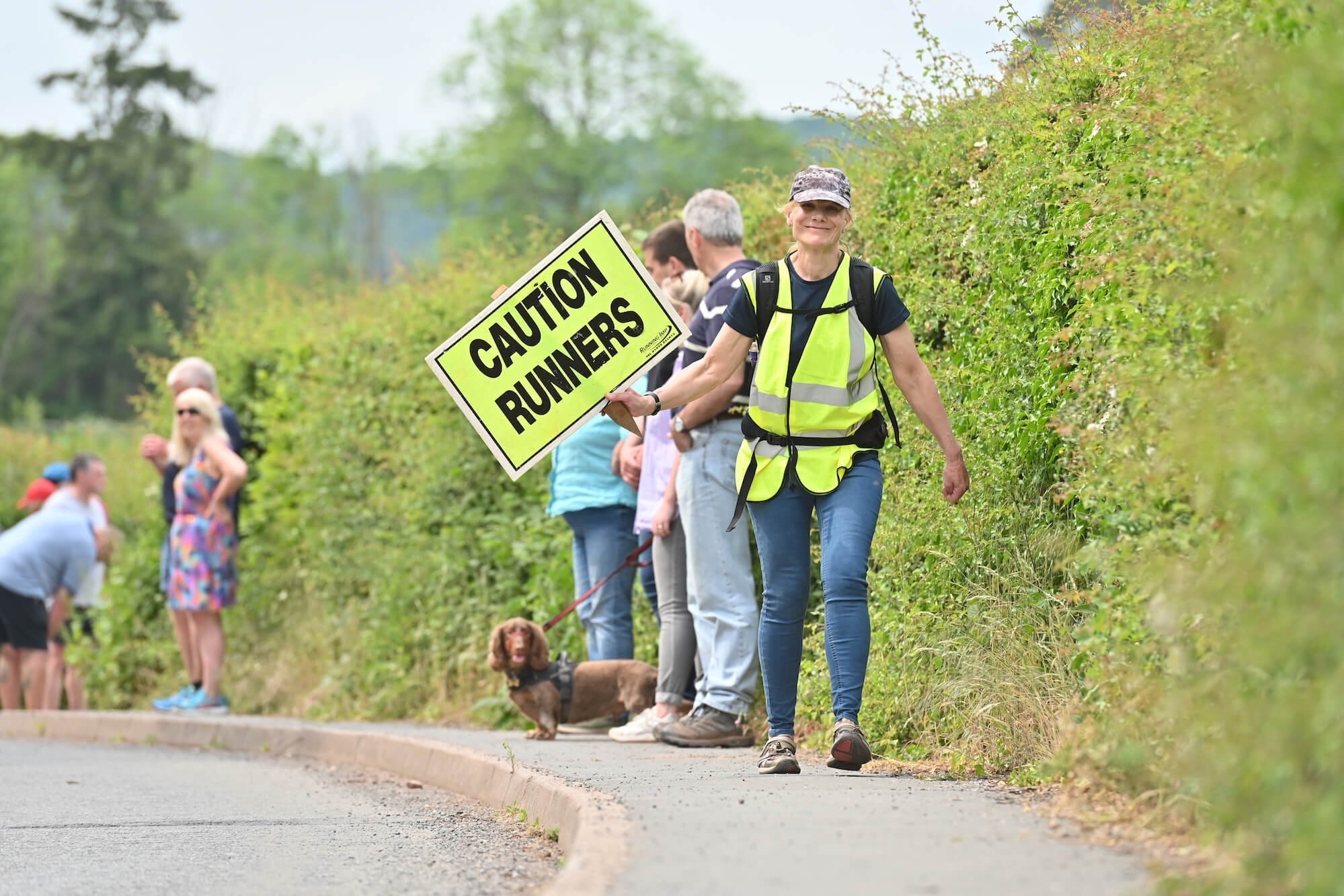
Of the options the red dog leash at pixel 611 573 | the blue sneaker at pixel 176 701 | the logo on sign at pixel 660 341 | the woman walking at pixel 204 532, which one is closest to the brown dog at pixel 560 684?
the red dog leash at pixel 611 573

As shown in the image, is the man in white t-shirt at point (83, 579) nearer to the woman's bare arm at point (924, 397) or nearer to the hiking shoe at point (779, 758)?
the hiking shoe at point (779, 758)

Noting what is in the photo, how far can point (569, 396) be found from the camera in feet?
23.3

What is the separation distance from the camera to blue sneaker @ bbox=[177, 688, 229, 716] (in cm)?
1280

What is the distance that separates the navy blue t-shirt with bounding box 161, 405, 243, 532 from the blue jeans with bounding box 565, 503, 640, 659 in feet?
13.8

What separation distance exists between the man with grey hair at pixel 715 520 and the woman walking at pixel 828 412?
113 centimetres

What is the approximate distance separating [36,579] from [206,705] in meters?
2.45

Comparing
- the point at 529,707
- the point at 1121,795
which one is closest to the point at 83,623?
the point at 529,707

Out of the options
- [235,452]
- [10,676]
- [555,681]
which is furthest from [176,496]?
[555,681]

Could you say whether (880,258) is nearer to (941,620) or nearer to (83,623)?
(941,620)

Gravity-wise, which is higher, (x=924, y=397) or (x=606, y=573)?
(x=924, y=397)

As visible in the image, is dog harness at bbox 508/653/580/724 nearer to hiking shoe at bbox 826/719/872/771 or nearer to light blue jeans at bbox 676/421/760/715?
light blue jeans at bbox 676/421/760/715

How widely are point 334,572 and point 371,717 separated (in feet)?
4.28

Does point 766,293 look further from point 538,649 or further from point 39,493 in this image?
point 39,493

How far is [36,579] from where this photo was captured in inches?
563
